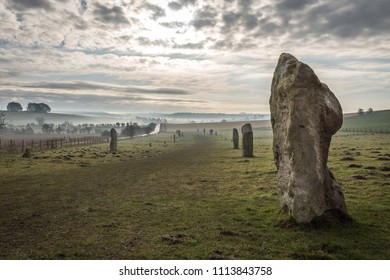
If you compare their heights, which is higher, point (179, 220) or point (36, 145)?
point (36, 145)

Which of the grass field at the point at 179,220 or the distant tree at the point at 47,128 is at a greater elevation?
the distant tree at the point at 47,128

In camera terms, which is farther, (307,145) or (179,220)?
(179,220)

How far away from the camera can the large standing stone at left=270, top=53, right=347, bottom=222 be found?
1114cm

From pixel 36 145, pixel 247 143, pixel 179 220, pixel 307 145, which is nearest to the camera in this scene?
pixel 307 145

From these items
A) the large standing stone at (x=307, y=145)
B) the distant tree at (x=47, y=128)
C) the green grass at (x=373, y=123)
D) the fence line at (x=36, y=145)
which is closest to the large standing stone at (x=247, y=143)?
the large standing stone at (x=307, y=145)

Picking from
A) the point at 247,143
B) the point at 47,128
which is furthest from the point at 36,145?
the point at 47,128

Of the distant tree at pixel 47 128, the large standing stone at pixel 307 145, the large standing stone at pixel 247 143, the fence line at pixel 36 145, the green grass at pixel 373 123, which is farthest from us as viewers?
the distant tree at pixel 47 128

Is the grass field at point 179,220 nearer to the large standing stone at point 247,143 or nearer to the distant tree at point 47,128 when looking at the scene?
the large standing stone at point 247,143

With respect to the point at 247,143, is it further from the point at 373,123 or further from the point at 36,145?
the point at 373,123

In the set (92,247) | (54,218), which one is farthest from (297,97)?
(54,218)

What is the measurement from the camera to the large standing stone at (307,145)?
36.6 ft

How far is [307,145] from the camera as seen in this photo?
11.4m

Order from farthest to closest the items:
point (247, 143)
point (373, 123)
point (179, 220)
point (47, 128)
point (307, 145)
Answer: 1. point (47, 128)
2. point (373, 123)
3. point (247, 143)
4. point (179, 220)
5. point (307, 145)

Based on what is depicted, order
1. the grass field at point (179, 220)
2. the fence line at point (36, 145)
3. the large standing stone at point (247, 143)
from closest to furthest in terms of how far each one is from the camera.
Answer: the grass field at point (179, 220) < the large standing stone at point (247, 143) < the fence line at point (36, 145)
